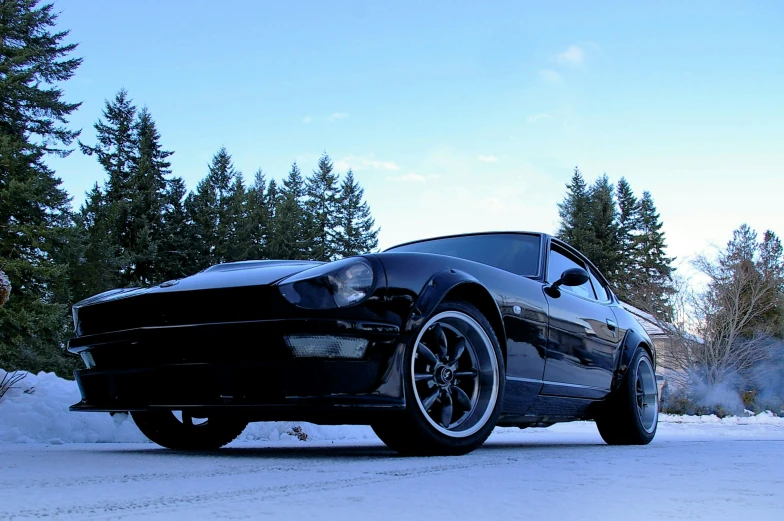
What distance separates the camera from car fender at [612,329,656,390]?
5266mm

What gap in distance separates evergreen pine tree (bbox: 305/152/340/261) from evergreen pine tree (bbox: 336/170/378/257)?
0.54 metres

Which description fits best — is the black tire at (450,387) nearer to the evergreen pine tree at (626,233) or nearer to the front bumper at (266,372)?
the front bumper at (266,372)

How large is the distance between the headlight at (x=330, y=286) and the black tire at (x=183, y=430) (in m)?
1.59

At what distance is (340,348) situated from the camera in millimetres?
2889

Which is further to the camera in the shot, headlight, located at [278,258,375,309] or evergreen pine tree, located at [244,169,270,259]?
evergreen pine tree, located at [244,169,270,259]

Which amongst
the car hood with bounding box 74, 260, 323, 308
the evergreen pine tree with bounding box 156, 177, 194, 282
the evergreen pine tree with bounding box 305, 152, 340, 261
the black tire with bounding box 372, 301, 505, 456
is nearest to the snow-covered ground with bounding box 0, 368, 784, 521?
the black tire with bounding box 372, 301, 505, 456

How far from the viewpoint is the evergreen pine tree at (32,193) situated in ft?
86.7

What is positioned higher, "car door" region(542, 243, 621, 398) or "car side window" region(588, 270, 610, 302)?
"car side window" region(588, 270, 610, 302)

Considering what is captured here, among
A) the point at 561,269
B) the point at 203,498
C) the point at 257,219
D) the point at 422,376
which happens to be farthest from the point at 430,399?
the point at 257,219

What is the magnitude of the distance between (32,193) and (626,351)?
26735 mm

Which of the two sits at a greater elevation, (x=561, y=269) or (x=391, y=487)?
(x=561, y=269)

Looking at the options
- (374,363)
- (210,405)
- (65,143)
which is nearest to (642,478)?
(374,363)

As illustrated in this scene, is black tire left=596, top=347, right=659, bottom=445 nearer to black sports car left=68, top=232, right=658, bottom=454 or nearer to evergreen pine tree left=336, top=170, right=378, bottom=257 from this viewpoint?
black sports car left=68, top=232, right=658, bottom=454

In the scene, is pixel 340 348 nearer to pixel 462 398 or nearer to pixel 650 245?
pixel 462 398
